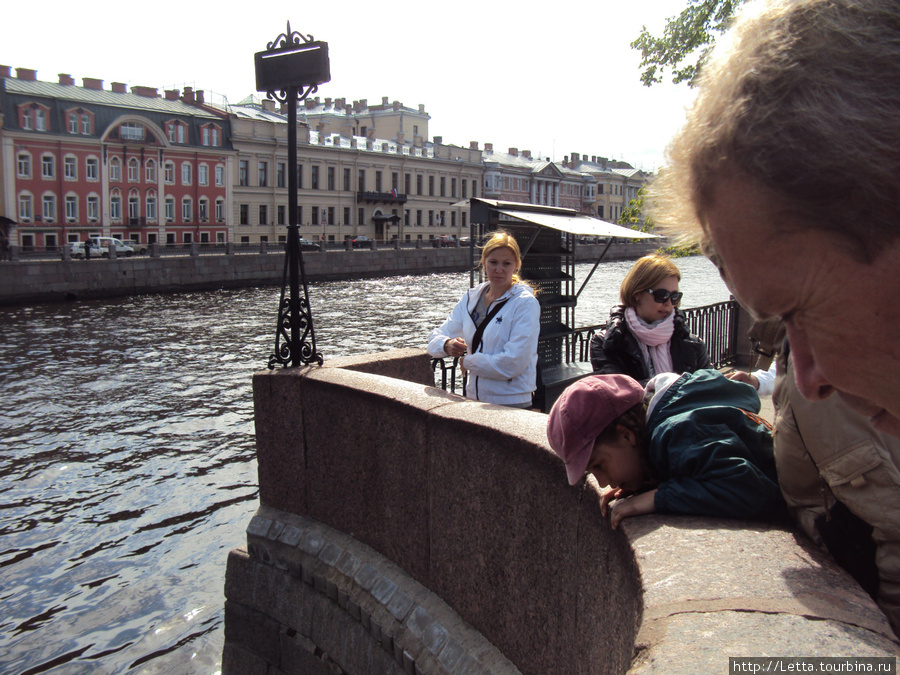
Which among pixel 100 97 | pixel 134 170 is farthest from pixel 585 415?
pixel 100 97

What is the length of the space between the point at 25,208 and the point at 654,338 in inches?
1832

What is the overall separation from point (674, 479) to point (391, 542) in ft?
7.12

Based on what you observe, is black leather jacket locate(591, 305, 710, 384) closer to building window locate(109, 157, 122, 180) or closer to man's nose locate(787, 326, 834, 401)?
man's nose locate(787, 326, 834, 401)

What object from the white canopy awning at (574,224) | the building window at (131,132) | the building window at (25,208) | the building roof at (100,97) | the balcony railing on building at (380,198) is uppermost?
the building roof at (100,97)

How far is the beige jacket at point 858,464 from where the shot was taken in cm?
143

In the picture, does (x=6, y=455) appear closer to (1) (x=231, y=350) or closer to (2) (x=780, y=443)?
(1) (x=231, y=350)

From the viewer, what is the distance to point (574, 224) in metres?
7.60

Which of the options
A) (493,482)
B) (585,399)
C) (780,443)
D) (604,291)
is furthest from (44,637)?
(604,291)

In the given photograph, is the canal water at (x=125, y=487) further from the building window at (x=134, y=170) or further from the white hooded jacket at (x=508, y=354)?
the building window at (x=134, y=170)

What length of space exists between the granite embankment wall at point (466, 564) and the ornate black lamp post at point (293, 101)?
0.24 metres

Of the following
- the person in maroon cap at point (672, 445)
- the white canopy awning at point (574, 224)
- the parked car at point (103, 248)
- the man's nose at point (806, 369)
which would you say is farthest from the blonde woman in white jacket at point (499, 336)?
the parked car at point (103, 248)

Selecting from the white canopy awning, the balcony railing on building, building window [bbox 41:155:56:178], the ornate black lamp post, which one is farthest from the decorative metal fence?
the balcony railing on building

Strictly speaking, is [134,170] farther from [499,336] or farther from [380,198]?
[499,336]

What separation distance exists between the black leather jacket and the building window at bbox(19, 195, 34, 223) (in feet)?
151
